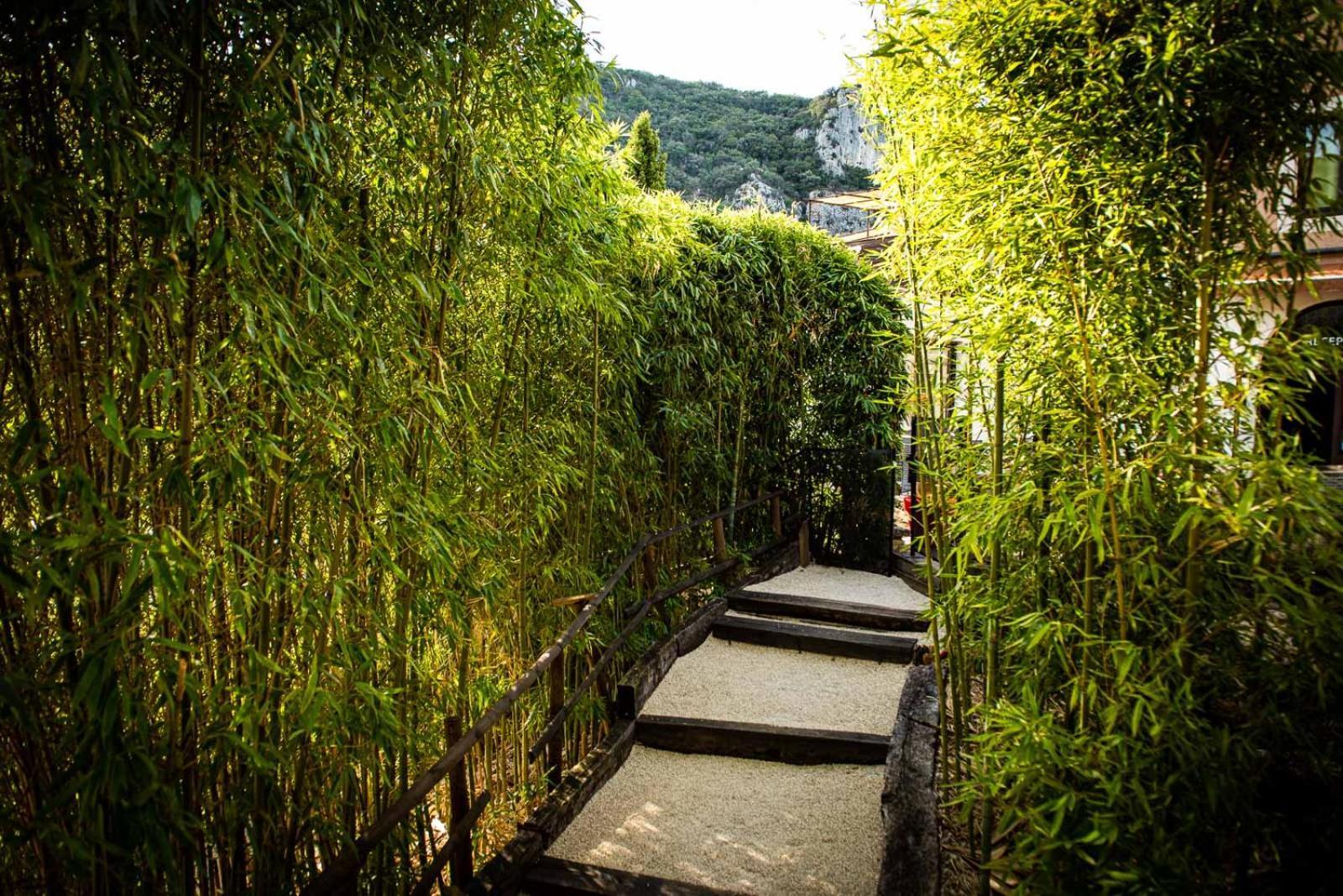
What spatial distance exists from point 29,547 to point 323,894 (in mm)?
828

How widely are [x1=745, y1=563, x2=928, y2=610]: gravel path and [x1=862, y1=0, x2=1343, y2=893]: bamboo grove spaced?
340cm

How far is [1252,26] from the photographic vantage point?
133 centimetres

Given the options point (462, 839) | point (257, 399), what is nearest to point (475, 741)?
point (462, 839)

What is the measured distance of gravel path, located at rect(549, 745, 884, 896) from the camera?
249 cm

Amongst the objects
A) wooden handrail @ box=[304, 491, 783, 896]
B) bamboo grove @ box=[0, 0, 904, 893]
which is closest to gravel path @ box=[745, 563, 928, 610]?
wooden handrail @ box=[304, 491, 783, 896]

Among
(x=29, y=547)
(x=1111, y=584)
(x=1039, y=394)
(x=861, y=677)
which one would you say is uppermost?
(x=1039, y=394)

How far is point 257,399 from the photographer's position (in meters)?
1.52

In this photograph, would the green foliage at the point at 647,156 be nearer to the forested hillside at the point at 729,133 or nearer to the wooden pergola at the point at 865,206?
the wooden pergola at the point at 865,206

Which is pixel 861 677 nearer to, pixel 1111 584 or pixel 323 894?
pixel 1111 584

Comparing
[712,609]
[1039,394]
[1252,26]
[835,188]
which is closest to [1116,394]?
[1039,394]

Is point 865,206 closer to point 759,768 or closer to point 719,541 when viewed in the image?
point 759,768

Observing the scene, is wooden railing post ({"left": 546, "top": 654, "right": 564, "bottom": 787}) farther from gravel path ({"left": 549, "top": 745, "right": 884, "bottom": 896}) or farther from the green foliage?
the green foliage

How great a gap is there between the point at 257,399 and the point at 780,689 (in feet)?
10.4

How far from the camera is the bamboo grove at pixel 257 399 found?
3.70ft
